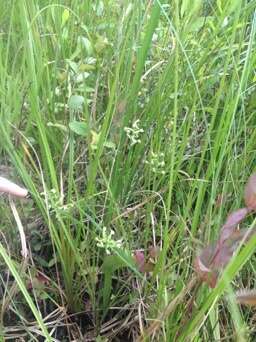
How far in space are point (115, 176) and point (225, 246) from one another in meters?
0.26

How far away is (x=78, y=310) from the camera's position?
847mm

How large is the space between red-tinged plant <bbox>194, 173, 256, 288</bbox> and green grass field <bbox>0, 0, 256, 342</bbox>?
0.09 metres

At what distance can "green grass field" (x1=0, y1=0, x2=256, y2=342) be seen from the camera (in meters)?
0.76

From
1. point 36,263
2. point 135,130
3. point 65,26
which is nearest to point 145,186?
point 135,130

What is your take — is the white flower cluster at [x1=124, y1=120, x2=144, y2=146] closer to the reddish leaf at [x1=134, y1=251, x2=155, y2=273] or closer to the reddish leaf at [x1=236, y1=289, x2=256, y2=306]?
the reddish leaf at [x1=134, y1=251, x2=155, y2=273]

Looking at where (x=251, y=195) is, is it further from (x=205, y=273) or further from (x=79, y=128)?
(x=79, y=128)

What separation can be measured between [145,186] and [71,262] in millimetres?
155

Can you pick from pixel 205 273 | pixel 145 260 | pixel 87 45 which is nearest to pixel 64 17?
pixel 87 45

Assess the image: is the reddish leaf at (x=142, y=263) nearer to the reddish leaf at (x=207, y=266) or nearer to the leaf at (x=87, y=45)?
the reddish leaf at (x=207, y=266)

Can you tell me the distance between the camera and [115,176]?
84 centimetres

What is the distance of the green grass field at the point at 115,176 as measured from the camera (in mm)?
762

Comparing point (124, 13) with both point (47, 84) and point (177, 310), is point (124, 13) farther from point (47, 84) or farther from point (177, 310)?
point (177, 310)

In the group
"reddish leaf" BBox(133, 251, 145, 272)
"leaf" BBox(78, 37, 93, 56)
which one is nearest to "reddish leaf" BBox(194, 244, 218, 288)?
"reddish leaf" BBox(133, 251, 145, 272)

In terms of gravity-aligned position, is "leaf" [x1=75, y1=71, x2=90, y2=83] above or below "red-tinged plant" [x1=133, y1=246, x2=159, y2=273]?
above
